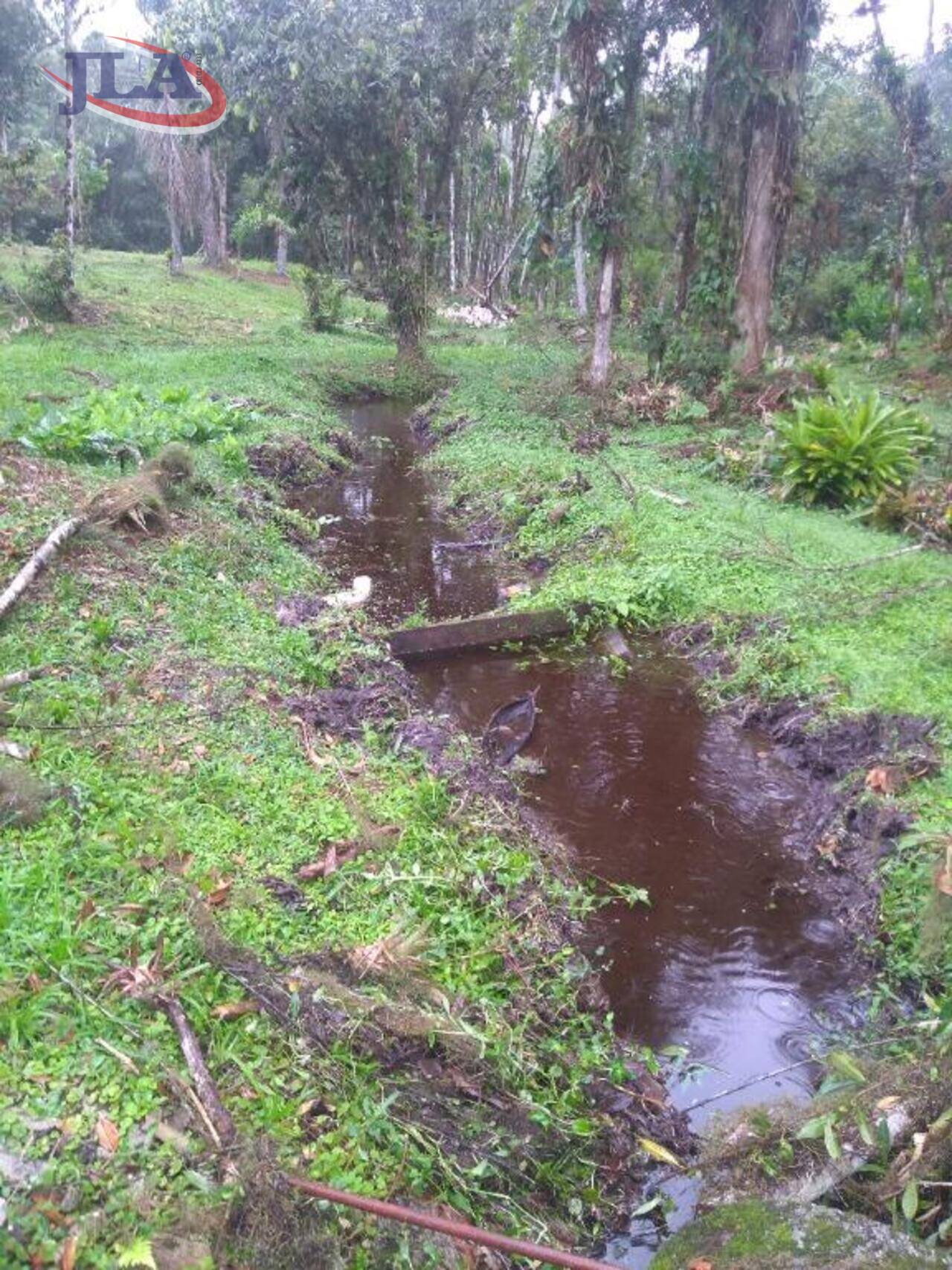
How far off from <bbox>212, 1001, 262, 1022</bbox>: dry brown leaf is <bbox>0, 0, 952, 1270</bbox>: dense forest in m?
0.01

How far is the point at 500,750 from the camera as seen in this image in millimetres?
5980

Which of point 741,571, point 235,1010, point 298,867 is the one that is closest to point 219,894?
point 298,867

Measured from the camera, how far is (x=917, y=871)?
4.53 m

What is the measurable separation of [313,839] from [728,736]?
10.4 ft

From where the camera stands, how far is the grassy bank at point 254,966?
8.66ft

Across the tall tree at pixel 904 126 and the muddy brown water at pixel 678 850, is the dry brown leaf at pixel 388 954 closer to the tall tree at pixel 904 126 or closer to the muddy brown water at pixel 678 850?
the muddy brown water at pixel 678 850

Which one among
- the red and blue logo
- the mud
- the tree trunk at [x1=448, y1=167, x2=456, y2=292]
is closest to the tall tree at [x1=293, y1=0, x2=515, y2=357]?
the red and blue logo

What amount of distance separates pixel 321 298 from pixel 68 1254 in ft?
76.4

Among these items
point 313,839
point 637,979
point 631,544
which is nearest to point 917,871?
point 637,979

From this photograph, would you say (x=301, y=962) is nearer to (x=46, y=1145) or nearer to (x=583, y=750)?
(x=46, y=1145)

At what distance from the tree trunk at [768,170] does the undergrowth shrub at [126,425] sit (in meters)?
7.61

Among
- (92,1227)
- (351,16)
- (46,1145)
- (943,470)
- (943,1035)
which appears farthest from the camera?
(351,16)

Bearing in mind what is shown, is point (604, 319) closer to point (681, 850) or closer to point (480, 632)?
point (480, 632)

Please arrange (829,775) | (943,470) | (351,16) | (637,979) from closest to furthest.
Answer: (637,979) < (829,775) < (943,470) < (351,16)
